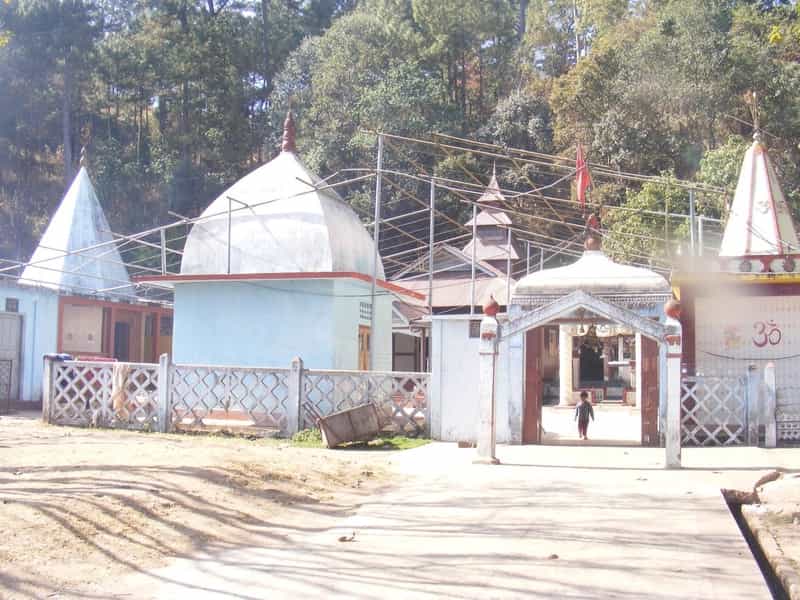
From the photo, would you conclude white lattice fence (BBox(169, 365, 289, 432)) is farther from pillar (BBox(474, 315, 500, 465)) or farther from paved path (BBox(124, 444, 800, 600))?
paved path (BBox(124, 444, 800, 600))

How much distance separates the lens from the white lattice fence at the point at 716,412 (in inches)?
635

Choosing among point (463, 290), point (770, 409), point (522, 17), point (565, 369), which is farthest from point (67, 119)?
point (770, 409)

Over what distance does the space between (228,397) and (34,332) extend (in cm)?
801

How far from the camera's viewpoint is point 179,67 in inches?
1917

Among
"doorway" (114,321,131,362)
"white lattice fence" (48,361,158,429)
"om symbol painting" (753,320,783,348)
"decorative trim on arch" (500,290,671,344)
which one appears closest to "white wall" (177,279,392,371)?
"white lattice fence" (48,361,158,429)

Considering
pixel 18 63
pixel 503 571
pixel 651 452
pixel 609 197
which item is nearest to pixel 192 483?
pixel 503 571

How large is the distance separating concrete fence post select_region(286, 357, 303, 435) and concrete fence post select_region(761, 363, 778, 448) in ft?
27.3

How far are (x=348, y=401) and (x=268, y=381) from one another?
5.16 ft

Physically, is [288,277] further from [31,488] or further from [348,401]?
[31,488]

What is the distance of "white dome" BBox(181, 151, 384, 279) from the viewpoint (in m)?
20.0

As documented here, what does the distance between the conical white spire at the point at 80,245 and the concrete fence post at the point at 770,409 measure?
20.1 meters

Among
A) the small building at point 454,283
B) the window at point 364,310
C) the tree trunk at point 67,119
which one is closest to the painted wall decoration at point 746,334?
the window at point 364,310

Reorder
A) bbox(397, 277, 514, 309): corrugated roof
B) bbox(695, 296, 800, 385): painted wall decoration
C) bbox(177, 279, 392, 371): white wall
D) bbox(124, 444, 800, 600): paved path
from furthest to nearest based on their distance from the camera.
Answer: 1. bbox(397, 277, 514, 309): corrugated roof
2. bbox(177, 279, 392, 371): white wall
3. bbox(695, 296, 800, 385): painted wall decoration
4. bbox(124, 444, 800, 600): paved path

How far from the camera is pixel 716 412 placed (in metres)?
16.3
